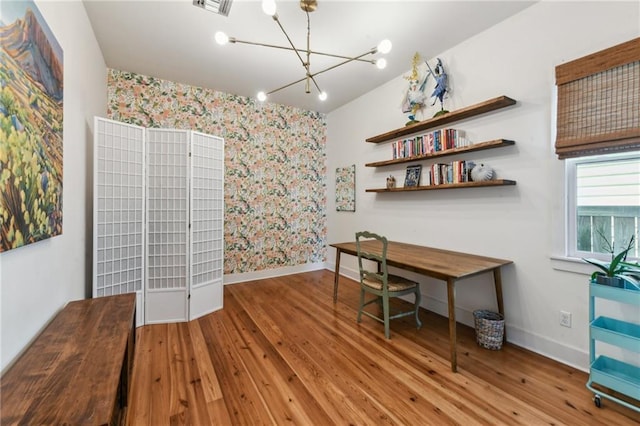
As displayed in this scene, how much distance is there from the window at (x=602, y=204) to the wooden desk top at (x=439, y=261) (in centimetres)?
54

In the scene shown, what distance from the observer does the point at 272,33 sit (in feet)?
8.58

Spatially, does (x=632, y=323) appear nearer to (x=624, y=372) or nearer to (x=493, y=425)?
(x=624, y=372)

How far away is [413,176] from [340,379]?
7.47 ft

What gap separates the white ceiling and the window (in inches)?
57.8

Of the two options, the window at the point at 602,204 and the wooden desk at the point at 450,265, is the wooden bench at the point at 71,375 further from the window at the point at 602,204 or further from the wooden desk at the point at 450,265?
the window at the point at 602,204

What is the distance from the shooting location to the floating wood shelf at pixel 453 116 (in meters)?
2.33

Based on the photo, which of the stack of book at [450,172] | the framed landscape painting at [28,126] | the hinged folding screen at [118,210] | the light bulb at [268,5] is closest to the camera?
the framed landscape painting at [28,126]

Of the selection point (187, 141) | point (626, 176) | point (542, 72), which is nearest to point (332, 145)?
point (187, 141)

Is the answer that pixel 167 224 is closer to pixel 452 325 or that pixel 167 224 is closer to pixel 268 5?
pixel 268 5

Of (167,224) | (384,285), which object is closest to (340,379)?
(384,285)

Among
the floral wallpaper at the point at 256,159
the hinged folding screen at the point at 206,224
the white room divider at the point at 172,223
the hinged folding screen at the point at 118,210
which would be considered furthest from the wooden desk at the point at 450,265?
the hinged folding screen at the point at 118,210

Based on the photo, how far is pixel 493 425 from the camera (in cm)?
152

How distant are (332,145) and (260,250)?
2.22 metres

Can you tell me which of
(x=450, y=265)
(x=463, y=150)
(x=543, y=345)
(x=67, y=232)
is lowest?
(x=543, y=345)
